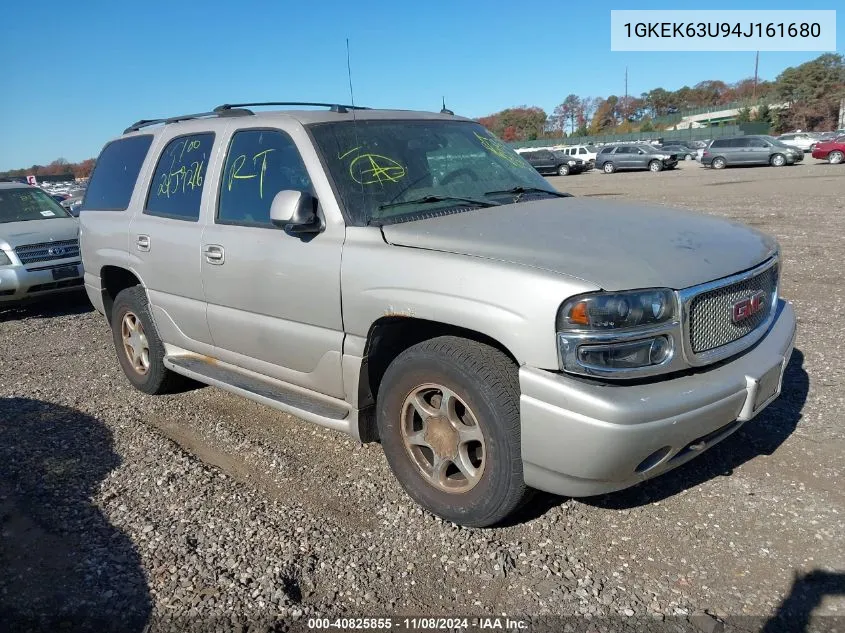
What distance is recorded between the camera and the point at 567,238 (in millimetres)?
3020

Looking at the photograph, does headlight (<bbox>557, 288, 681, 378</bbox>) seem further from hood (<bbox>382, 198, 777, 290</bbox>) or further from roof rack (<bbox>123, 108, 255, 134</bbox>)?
roof rack (<bbox>123, 108, 255, 134</bbox>)

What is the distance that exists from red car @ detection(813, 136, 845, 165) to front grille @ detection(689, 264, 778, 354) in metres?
32.8

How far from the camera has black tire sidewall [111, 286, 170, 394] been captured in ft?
16.2

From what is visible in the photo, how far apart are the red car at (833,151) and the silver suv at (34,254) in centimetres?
3215

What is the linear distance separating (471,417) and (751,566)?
1.30 metres

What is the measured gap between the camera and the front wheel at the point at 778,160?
3183cm

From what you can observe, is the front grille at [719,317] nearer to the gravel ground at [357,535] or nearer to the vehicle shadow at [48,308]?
the gravel ground at [357,535]

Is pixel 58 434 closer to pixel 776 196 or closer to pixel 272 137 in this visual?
pixel 272 137

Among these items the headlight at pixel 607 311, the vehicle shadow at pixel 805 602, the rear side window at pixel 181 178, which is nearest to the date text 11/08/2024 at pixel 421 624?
the vehicle shadow at pixel 805 602

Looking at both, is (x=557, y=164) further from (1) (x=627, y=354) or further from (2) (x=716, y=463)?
(1) (x=627, y=354)

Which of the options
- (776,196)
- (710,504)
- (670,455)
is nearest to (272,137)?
(670,455)

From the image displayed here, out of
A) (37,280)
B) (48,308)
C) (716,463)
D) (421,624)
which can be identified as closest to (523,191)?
(716,463)

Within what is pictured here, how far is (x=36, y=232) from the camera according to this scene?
8.51 metres

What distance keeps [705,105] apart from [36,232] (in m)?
127
